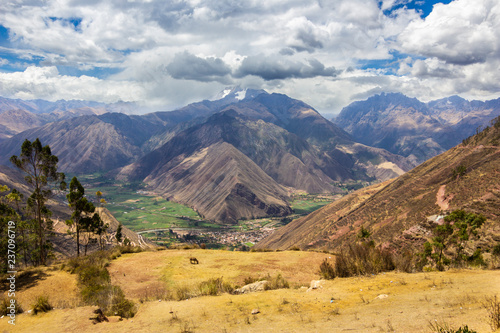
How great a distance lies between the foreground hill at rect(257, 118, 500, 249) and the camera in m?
45.2

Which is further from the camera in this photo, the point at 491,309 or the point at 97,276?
the point at 97,276

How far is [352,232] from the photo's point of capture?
66.9m

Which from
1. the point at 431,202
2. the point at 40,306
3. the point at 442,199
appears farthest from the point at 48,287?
the point at 442,199

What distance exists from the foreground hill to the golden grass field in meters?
31.1

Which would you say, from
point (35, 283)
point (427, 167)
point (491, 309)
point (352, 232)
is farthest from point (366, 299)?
point (427, 167)

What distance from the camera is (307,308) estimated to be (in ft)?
37.9

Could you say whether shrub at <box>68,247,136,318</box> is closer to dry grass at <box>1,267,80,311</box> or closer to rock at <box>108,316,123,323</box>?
rock at <box>108,316,123,323</box>

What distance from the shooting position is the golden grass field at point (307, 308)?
9.40m

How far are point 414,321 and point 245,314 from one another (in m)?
6.34

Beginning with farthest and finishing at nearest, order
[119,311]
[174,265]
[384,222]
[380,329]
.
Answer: [384,222] < [174,265] < [119,311] < [380,329]

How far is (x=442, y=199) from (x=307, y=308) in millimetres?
56714

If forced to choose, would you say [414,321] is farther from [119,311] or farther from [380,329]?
[119,311]

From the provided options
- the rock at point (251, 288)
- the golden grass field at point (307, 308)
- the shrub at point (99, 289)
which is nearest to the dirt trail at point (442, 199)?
→ the golden grass field at point (307, 308)

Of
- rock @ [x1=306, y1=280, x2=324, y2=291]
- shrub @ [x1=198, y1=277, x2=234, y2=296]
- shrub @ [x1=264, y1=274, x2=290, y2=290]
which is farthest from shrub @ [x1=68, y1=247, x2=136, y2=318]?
rock @ [x1=306, y1=280, x2=324, y2=291]
